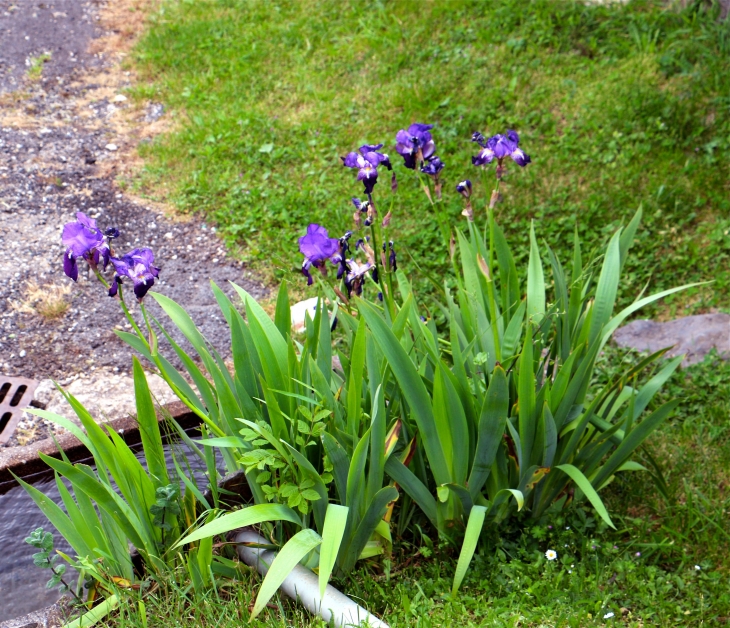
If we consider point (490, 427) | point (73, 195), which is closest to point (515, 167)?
point (490, 427)

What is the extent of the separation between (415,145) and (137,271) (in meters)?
0.91

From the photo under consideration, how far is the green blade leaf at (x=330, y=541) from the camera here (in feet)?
5.83

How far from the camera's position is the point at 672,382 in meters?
3.18

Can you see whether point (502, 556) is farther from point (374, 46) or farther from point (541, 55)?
point (374, 46)

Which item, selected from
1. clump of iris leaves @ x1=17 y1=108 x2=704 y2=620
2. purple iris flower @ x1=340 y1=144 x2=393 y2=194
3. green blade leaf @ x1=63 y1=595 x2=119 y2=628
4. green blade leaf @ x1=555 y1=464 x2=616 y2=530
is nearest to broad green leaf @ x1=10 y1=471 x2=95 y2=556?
clump of iris leaves @ x1=17 y1=108 x2=704 y2=620

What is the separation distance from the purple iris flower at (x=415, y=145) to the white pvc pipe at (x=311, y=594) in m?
1.24

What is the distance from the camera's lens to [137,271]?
1854 mm

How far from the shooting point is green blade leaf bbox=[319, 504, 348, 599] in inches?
70.0

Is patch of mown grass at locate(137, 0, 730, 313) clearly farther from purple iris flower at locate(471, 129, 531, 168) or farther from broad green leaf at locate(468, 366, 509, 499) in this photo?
broad green leaf at locate(468, 366, 509, 499)

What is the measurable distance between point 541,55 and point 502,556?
3.90 meters

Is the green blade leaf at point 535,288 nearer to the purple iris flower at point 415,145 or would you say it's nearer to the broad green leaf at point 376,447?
the purple iris flower at point 415,145

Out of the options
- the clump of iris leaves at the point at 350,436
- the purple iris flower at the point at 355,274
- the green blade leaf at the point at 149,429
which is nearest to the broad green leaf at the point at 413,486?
the clump of iris leaves at the point at 350,436

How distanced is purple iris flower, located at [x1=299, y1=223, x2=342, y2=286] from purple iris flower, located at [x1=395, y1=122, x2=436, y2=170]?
1.28 feet

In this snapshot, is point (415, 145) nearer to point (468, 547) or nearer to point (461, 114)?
point (468, 547)
